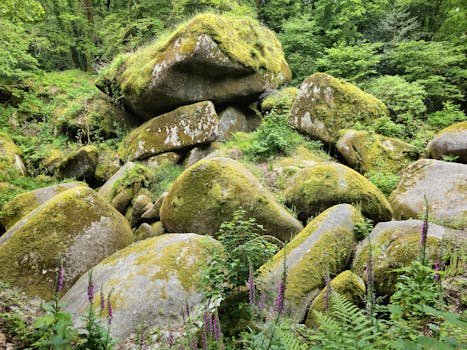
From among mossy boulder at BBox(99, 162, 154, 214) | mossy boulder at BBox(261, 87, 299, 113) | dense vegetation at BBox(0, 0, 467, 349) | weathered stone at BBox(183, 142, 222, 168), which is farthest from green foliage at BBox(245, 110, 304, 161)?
mossy boulder at BBox(99, 162, 154, 214)

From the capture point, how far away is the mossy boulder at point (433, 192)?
5.16 metres

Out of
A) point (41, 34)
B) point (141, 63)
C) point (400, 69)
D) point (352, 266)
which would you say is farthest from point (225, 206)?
point (41, 34)

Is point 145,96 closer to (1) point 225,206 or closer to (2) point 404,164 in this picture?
(1) point 225,206

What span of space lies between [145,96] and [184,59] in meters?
1.77

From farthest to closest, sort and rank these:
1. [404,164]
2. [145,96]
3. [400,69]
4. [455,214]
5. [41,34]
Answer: [41,34], [400,69], [145,96], [404,164], [455,214]

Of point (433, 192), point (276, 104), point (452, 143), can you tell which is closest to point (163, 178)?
point (276, 104)

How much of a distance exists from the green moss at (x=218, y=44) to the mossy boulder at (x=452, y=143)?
6022mm

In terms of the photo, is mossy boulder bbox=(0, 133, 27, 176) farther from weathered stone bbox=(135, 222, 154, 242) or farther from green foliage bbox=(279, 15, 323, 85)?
green foliage bbox=(279, 15, 323, 85)

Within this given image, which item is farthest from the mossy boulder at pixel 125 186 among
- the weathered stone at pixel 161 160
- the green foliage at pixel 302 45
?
the green foliage at pixel 302 45

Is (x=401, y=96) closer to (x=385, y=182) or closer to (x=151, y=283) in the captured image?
(x=385, y=182)

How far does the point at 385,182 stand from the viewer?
657cm

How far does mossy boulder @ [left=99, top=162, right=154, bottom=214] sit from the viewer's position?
306 inches

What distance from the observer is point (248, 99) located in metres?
11.1

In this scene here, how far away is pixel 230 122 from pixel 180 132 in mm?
1899
